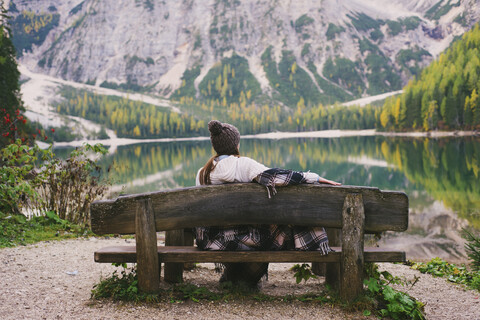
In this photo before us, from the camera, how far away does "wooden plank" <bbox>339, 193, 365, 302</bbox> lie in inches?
165

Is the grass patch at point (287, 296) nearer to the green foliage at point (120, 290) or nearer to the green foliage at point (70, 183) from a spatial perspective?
the green foliage at point (120, 290)

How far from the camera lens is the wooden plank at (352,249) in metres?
4.20

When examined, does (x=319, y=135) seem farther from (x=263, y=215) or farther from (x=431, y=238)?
(x=263, y=215)

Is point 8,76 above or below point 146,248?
above

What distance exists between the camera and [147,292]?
4.52 m

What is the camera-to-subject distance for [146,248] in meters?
4.36

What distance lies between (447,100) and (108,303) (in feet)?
316

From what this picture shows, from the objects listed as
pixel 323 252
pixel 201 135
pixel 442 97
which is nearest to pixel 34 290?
pixel 323 252

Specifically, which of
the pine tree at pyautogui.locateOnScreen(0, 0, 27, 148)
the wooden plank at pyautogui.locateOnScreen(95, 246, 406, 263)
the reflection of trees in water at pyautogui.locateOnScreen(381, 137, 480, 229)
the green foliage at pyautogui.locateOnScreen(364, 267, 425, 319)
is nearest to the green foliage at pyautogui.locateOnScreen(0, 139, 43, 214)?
the wooden plank at pyautogui.locateOnScreen(95, 246, 406, 263)

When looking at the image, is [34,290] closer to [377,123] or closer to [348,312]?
[348,312]

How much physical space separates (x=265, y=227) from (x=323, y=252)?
2.14 feet

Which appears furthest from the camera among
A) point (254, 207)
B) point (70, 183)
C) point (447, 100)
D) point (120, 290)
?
point (447, 100)

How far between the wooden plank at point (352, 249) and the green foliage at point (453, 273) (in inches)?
131

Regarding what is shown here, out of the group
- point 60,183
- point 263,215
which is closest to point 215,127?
point 263,215
